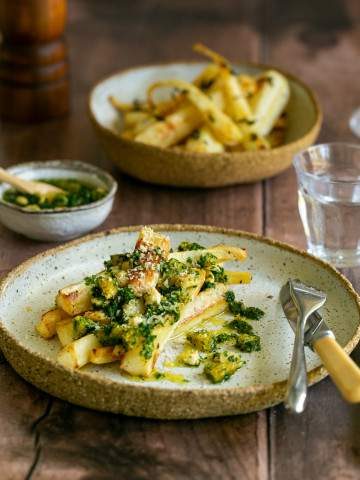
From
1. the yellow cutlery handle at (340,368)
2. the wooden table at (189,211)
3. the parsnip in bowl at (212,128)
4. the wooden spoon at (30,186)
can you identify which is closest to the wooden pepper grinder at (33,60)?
the wooden table at (189,211)

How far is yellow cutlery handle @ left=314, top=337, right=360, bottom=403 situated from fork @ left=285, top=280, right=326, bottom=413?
4 cm

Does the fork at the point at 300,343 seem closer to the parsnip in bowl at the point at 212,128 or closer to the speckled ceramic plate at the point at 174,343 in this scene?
the speckled ceramic plate at the point at 174,343

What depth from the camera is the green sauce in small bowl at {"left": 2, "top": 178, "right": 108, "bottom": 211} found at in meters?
2.40

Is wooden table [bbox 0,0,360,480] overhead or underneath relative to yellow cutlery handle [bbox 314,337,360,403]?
underneath

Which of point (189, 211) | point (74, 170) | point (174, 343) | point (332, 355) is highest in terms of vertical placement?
point (332, 355)

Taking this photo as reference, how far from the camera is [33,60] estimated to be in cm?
309

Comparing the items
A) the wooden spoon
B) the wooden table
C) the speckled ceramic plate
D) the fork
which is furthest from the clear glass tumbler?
the wooden spoon

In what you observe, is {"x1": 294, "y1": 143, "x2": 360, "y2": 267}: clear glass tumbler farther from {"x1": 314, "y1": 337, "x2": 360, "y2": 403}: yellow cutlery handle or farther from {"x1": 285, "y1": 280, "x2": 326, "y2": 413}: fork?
{"x1": 314, "y1": 337, "x2": 360, "y2": 403}: yellow cutlery handle

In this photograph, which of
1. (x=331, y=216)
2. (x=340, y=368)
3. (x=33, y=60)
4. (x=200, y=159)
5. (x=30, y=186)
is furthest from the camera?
(x=33, y=60)

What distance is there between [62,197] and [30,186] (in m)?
0.09

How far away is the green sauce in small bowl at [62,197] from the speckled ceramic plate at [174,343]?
30 centimetres

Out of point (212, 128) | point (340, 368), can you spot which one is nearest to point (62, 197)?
point (212, 128)

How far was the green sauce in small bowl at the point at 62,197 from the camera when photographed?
94.7 inches

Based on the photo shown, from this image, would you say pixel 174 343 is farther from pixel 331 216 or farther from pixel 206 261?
pixel 331 216
